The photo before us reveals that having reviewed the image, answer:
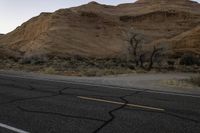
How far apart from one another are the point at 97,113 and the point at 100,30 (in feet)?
212

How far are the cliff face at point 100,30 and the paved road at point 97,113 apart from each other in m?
42.4

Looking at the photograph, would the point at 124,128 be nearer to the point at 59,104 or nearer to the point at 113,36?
the point at 59,104

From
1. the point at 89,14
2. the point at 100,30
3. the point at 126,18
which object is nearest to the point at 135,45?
the point at 100,30

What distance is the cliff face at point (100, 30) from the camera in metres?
63.2

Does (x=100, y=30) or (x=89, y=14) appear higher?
(x=89, y=14)

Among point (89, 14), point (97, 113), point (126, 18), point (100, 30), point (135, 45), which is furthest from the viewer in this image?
point (126, 18)

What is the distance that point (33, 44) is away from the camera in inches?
2579

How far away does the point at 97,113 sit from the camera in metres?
9.60

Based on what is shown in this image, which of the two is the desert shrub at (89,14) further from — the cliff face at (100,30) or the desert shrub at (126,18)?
the desert shrub at (126,18)

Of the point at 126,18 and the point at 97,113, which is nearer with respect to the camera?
the point at 97,113

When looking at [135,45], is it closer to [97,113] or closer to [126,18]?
[97,113]

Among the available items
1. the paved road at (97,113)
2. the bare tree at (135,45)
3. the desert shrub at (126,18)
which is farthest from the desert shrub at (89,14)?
the paved road at (97,113)

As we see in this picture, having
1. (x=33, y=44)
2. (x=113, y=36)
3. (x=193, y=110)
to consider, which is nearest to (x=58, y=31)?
(x=33, y=44)

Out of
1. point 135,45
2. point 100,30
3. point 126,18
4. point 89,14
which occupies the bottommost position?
point 135,45
